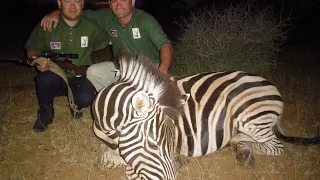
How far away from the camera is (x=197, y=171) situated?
2844 mm

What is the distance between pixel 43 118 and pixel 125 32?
1.62 metres

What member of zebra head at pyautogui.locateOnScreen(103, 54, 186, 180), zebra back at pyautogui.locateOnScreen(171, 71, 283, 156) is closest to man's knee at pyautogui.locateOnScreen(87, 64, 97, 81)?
zebra back at pyautogui.locateOnScreen(171, 71, 283, 156)

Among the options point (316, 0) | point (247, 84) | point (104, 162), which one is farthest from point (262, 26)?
point (316, 0)

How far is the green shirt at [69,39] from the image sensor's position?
12.2ft

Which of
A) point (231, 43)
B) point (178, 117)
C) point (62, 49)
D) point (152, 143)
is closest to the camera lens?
point (152, 143)

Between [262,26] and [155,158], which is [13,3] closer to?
[262,26]

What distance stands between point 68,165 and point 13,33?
43.6ft

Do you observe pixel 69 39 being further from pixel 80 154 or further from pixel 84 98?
pixel 80 154

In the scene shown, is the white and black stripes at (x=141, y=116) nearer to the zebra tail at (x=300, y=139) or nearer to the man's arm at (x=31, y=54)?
the zebra tail at (x=300, y=139)

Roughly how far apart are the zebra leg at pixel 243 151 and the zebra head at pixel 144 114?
1.24m

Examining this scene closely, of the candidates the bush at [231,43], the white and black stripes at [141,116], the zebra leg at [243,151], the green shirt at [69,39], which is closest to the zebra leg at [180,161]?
the zebra leg at [243,151]

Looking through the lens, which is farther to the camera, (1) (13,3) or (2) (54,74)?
(1) (13,3)

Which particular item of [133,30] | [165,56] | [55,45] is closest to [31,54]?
[55,45]

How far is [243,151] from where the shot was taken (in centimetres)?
290
